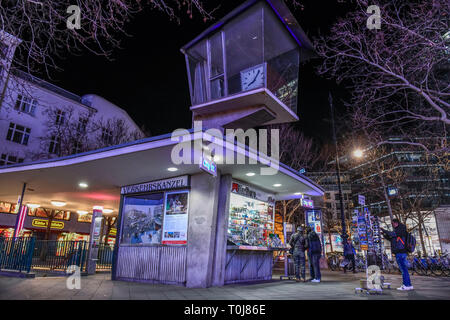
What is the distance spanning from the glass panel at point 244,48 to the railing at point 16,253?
9.75 metres

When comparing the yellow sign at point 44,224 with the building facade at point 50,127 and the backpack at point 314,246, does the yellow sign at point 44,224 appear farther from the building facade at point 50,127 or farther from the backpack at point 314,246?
the backpack at point 314,246

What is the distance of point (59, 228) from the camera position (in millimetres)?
28906

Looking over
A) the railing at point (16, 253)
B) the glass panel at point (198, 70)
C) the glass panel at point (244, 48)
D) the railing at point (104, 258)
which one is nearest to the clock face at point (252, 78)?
the glass panel at point (244, 48)

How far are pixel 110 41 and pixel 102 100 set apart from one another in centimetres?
3111

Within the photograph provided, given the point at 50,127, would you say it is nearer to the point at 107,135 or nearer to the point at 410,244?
the point at 107,135

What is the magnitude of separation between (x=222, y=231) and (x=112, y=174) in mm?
4509

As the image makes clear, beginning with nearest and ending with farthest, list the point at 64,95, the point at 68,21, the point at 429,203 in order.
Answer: the point at 68,21
the point at 64,95
the point at 429,203

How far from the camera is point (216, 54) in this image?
1333 cm

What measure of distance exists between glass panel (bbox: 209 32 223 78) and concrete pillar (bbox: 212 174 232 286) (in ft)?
18.4

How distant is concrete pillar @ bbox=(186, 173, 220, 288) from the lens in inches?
352

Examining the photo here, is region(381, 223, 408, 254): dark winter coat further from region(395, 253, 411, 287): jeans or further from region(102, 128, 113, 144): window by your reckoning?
region(102, 128, 113, 144): window

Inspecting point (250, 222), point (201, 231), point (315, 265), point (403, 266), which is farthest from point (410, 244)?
point (201, 231)
